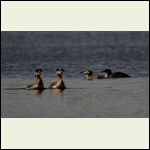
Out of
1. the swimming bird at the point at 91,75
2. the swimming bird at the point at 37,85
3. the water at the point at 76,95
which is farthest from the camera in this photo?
the swimming bird at the point at 91,75

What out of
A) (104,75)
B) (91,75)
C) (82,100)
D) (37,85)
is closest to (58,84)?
(37,85)

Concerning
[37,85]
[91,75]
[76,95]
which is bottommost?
[76,95]

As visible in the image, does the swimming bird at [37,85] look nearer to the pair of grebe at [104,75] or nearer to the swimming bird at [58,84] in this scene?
the swimming bird at [58,84]

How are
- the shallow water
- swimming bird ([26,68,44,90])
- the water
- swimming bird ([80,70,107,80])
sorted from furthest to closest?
1. swimming bird ([80,70,107,80])
2. swimming bird ([26,68,44,90])
3. the water
4. the shallow water

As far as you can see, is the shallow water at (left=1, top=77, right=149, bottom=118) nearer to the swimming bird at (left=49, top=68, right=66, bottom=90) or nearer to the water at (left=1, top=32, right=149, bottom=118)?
the water at (left=1, top=32, right=149, bottom=118)

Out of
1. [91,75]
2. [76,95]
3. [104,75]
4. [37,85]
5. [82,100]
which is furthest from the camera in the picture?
[104,75]

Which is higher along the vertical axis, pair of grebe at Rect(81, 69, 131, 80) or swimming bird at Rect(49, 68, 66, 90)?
pair of grebe at Rect(81, 69, 131, 80)

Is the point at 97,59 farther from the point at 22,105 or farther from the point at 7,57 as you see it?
the point at 22,105

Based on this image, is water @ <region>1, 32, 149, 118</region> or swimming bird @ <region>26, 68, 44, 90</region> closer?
water @ <region>1, 32, 149, 118</region>

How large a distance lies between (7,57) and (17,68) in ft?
32.5

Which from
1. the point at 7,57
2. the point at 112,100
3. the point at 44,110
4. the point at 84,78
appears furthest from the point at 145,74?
the point at 7,57

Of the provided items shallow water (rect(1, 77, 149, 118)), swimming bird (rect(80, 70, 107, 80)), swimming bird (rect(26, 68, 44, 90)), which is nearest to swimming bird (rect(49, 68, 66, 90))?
shallow water (rect(1, 77, 149, 118))

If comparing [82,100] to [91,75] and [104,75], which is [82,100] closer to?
[91,75]

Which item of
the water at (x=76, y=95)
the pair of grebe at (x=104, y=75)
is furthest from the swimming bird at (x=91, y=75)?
the water at (x=76, y=95)
